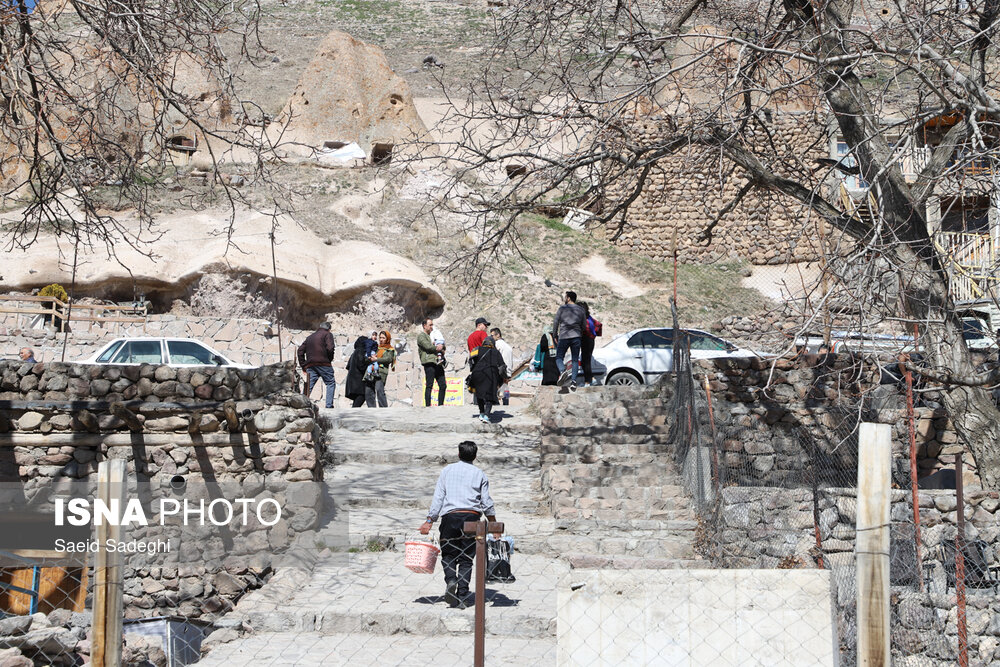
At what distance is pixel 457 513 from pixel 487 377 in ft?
20.0

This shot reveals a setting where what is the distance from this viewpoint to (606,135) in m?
11.4

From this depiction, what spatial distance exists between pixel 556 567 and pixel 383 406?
27.9 feet

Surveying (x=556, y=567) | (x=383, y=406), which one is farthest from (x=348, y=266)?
(x=556, y=567)

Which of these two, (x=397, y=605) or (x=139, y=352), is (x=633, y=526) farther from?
(x=139, y=352)

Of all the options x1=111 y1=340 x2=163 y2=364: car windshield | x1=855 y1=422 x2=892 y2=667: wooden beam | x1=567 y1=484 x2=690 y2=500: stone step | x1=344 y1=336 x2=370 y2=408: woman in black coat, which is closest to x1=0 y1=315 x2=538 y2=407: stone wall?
x1=344 y1=336 x2=370 y2=408: woman in black coat

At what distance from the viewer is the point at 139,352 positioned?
1536 cm

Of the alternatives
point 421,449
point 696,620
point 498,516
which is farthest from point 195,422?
point 696,620

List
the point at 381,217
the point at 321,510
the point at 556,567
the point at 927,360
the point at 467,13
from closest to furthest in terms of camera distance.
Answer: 1. the point at 556,567
2. the point at 927,360
3. the point at 321,510
4. the point at 381,217
5. the point at 467,13

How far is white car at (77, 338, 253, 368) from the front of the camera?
1515 cm

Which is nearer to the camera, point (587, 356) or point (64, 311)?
point (587, 356)

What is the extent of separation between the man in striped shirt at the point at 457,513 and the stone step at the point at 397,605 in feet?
0.65

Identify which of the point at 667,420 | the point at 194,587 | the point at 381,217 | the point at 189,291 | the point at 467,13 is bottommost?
the point at 194,587

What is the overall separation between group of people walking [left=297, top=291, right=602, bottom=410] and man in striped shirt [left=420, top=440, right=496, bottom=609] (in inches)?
232

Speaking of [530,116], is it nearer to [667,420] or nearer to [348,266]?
[667,420]
